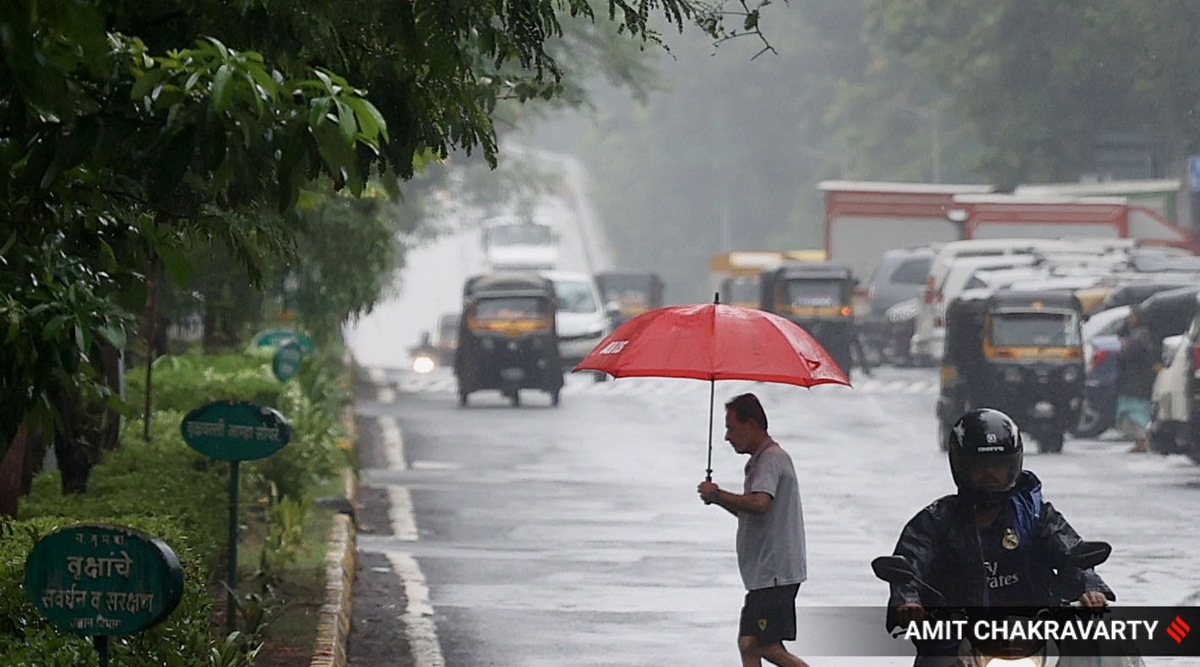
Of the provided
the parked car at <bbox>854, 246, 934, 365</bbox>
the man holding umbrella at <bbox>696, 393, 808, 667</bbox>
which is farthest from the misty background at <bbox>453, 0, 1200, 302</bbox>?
the parked car at <bbox>854, 246, 934, 365</bbox>

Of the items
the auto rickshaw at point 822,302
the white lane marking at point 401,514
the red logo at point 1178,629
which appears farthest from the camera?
the auto rickshaw at point 822,302

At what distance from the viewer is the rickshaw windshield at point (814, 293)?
37.5 meters

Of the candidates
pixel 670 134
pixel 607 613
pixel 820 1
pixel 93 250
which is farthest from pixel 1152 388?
pixel 670 134

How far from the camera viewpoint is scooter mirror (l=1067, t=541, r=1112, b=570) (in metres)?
6.67

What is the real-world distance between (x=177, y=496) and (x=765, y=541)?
3.66 metres

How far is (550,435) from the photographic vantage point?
28578 mm

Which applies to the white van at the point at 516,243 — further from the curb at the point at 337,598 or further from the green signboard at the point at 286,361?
the curb at the point at 337,598

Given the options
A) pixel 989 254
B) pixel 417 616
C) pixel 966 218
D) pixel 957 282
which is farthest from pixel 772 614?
pixel 966 218

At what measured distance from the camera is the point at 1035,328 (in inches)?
1032

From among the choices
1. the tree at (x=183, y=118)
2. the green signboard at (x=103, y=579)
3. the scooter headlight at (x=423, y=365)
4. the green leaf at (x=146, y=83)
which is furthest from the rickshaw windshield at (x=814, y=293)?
the green leaf at (x=146, y=83)

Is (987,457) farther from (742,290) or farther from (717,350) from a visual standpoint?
(742,290)

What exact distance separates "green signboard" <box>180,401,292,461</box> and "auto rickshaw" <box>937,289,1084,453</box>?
52.6 feet

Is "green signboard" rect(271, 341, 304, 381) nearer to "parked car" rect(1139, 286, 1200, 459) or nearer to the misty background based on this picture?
A: the misty background

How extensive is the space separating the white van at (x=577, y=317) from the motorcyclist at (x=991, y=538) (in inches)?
1306
